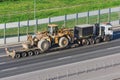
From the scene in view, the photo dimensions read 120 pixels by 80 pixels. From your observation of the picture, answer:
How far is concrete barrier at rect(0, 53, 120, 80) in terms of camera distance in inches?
1486

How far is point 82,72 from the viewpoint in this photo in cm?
3931

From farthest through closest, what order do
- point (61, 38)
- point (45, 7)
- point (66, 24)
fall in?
point (45, 7) < point (66, 24) < point (61, 38)

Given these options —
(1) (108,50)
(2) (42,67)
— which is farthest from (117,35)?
(2) (42,67)

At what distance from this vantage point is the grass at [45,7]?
7644 cm

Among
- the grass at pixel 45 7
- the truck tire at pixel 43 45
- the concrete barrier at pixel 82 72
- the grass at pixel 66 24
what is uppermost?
the grass at pixel 45 7

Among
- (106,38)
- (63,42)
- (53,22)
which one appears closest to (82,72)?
(63,42)

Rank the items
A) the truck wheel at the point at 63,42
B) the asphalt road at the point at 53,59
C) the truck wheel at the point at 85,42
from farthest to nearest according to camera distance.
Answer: the truck wheel at the point at 85,42
the truck wheel at the point at 63,42
the asphalt road at the point at 53,59

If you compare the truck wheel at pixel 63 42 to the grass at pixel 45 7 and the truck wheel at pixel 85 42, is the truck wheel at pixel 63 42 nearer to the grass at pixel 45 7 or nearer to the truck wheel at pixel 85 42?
the truck wheel at pixel 85 42

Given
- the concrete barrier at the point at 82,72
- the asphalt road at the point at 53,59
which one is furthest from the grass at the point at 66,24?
the concrete barrier at the point at 82,72

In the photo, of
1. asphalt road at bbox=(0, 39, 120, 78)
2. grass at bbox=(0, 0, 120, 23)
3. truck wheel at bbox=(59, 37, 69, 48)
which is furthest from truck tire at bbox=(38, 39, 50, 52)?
grass at bbox=(0, 0, 120, 23)

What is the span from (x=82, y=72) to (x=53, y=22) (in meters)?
23.9

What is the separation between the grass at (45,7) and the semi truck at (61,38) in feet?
72.9

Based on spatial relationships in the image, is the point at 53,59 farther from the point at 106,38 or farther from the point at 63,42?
the point at 106,38

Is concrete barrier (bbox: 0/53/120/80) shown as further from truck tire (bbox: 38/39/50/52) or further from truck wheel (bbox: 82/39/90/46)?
truck wheel (bbox: 82/39/90/46)
